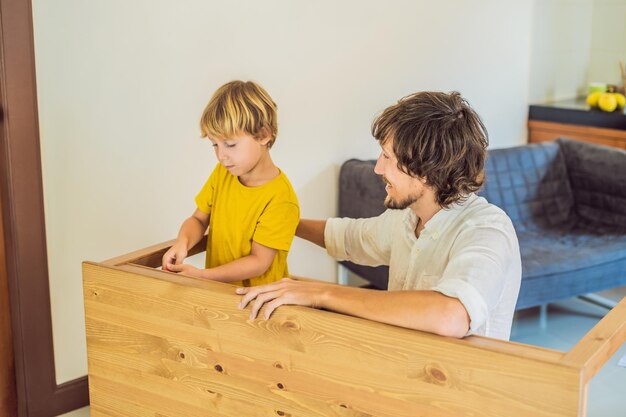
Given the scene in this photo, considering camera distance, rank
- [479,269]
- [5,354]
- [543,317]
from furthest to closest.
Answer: [543,317], [5,354], [479,269]

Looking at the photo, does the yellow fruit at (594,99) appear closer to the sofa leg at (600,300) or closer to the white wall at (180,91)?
the white wall at (180,91)

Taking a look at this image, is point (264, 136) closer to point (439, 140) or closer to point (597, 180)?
point (439, 140)

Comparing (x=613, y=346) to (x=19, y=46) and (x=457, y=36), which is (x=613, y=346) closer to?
(x=19, y=46)

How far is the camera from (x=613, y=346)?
1.48 meters

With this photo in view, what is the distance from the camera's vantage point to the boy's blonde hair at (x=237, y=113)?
6.84 ft

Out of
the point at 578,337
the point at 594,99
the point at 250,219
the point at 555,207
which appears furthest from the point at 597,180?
the point at 250,219

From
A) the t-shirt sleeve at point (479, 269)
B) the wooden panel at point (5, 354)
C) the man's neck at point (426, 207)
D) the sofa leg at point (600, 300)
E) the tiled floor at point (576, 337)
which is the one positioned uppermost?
the man's neck at point (426, 207)

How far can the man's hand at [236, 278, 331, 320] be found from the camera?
63.2 inches

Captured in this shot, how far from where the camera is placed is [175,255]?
2.17m

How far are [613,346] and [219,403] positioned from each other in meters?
0.82

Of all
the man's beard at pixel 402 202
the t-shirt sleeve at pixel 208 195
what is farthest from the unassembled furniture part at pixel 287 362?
the man's beard at pixel 402 202

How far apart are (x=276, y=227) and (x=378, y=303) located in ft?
2.21

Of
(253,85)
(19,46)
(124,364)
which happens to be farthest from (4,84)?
(124,364)

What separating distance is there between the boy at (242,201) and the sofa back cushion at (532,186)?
1.77 meters
